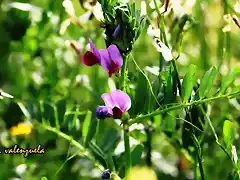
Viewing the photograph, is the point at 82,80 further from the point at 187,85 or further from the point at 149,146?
the point at 187,85

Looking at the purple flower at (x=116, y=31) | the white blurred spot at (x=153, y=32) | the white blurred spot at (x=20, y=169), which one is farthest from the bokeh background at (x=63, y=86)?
the purple flower at (x=116, y=31)

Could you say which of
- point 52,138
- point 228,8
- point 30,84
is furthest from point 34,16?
point 228,8

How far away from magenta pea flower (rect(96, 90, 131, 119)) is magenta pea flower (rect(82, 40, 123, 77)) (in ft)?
0.08

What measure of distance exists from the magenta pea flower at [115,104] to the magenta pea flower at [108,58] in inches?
0.9

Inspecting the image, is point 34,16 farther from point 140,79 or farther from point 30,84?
point 140,79

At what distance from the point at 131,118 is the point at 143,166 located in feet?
1.15

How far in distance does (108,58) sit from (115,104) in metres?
0.05

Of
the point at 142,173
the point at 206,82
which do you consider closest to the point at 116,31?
the point at 206,82

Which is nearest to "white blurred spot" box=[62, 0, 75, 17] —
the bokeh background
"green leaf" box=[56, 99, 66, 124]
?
the bokeh background

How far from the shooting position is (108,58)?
2.11 feet

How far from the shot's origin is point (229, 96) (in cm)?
69

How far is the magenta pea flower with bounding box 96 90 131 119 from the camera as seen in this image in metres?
0.65

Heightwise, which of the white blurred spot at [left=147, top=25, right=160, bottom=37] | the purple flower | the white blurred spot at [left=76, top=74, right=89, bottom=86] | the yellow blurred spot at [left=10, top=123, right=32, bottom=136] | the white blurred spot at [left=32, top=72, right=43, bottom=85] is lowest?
the yellow blurred spot at [left=10, top=123, right=32, bottom=136]

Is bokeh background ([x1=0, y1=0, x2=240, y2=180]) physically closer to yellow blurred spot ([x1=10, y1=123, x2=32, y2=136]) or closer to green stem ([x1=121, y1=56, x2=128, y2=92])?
yellow blurred spot ([x1=10, y1=123, x2=32, y2=136])
